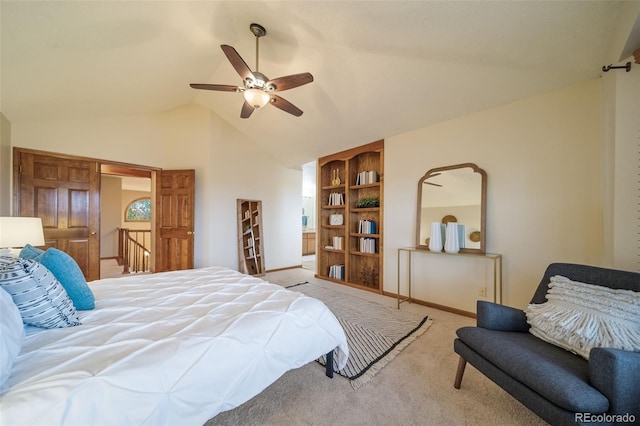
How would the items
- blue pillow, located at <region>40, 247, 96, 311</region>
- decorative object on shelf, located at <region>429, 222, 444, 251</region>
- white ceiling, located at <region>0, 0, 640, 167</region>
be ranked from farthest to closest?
decorative object on shelf, located at <region>429, 222, 444, 251</region> < white ceiling, located at <region>0, 0, 640, 167</region> < blue pillow, located at <region>40, 247, 96, 311</region>

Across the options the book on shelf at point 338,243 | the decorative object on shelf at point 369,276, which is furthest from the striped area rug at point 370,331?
the book on shelf at point 338,243

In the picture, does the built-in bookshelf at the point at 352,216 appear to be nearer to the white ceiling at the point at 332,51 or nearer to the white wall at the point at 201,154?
the white ceiling at the point at 332,51

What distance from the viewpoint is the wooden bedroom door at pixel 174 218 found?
4.24m

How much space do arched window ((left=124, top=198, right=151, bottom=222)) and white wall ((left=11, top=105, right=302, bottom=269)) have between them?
4.81 meters

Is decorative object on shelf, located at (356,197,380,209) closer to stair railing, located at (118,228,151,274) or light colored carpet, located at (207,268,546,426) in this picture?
light colored carpet, located at (207,268,546,426)

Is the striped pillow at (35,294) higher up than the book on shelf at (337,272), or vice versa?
Result: the striped pillow at (35,294)

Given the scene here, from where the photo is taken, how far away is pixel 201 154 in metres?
4.43

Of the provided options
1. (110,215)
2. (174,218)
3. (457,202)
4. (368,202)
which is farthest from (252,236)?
(110,215)

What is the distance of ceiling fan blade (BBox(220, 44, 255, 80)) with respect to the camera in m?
1.92

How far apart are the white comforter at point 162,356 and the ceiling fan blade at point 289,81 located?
189cm

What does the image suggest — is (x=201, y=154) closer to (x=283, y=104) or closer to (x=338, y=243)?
(x=283, y=104)

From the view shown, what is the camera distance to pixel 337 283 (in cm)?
446

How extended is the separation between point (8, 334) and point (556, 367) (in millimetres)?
2348

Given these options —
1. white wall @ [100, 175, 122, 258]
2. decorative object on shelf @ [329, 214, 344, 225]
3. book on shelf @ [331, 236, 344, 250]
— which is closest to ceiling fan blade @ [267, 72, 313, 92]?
decorative object on shelf @ [329, 214, 344, 225]
